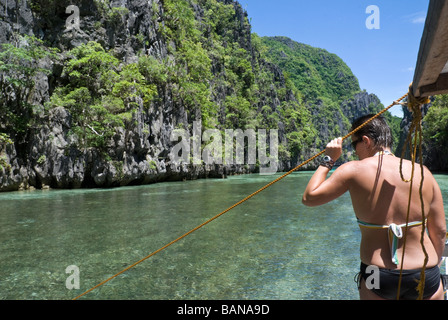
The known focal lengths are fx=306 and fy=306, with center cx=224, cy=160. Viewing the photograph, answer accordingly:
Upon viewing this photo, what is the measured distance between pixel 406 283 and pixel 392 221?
40 cm

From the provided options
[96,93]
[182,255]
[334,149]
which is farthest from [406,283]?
[96,93]

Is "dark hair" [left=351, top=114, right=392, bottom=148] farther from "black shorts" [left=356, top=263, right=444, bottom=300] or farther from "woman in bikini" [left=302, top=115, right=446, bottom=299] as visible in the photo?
"black shorts" [left=356, top=263, right=444, bottom=300]

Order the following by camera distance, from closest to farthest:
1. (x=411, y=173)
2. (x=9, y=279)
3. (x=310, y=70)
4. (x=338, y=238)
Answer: (x=411, y=173), (x=9, y=279), (x=338, y=238), (x=310, y=70)

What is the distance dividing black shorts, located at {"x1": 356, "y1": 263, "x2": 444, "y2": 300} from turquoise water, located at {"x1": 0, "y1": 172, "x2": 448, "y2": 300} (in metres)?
2.55

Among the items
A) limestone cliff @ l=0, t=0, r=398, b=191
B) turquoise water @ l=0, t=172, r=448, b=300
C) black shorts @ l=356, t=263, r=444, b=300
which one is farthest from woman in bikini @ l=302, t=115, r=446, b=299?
limestone cliff @ l=0, t=0, r=398, b=191

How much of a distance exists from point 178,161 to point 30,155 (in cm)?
1377

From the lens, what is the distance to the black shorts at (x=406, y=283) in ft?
6.27

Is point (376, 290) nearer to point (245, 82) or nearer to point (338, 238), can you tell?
point (338, 238)

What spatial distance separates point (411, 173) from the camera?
1.91 meters

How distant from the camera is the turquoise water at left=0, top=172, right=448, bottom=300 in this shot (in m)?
4.61

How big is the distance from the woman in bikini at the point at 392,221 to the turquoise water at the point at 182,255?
2.61 m

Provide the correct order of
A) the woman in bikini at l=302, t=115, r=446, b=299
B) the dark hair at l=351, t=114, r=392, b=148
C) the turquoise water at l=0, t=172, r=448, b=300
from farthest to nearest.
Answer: the turquoise water at l=0, t=172, r=448, b=300 → the dark hair at l=351, t=114, r=392, b=148 → the woman in bikini at l=302, t=115, r=446, b=299
